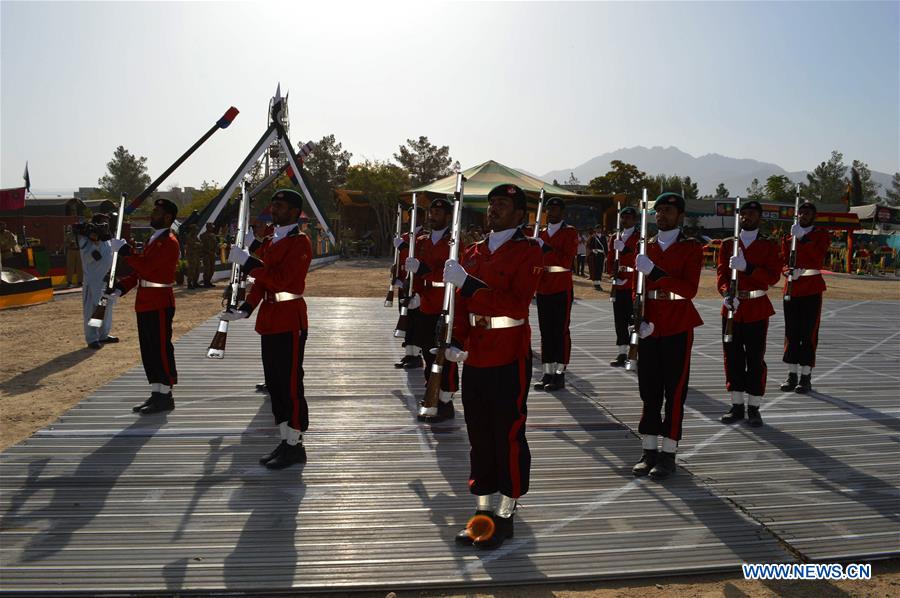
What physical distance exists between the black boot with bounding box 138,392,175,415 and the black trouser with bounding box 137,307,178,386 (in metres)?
0.14

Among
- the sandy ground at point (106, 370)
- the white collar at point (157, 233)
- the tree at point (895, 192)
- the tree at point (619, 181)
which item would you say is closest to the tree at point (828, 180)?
the tree at point (895, 192)

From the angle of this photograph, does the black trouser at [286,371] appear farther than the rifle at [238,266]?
No

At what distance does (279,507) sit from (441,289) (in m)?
3.50

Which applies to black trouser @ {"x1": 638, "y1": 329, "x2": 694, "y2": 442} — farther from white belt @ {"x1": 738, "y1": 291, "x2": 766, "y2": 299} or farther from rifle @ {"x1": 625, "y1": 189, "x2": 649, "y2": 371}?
white belt @ {"x1": 738, "y1": 291, "x2": 766, "y2": 299}

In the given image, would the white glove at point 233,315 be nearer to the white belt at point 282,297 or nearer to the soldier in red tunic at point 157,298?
the white belt at point 282,297

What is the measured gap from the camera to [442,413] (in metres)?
6.83

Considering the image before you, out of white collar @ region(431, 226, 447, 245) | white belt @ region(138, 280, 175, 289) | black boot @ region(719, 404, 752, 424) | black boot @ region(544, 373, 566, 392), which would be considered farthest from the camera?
black boot @ region(544, 373, 566, 392)

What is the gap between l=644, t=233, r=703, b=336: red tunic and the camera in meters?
5.29

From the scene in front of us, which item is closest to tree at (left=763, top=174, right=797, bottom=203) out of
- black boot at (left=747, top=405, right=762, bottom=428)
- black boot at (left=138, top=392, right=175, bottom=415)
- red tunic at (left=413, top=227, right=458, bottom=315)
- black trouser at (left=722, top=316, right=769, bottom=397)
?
black trouser at (left=722, top=316, right=769, bottom=397)

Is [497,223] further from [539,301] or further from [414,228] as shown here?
[539,301]

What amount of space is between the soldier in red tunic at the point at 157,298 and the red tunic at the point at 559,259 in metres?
4.42

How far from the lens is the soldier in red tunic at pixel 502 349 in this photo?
414cm

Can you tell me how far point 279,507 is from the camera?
15.3 feet

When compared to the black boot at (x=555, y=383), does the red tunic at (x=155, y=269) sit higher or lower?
higher
